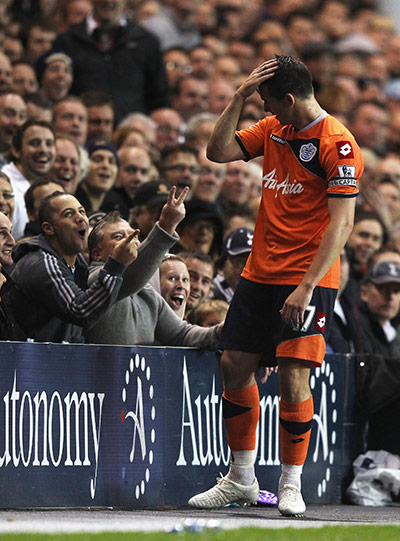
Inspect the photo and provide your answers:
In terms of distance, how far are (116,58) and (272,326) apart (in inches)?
274

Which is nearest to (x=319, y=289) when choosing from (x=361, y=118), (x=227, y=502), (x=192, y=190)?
(x=227, y=502)

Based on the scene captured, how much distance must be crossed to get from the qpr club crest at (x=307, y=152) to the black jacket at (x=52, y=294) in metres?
1.27

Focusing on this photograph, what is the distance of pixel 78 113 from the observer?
1227cm

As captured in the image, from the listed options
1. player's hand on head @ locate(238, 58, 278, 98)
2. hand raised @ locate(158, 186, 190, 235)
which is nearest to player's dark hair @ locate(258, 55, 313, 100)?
player's hand on head @ locate(238, 58, 278, 98)

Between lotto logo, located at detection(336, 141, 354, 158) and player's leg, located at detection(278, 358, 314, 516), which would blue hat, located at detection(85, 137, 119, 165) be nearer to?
lotto logo, located at detection(336, 141, 354, 158)

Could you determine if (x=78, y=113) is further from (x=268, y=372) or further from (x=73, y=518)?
(x=73, y=518)

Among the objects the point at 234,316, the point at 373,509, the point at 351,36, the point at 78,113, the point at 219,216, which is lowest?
the point at 373,509

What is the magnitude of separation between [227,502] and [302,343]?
3.76 feet

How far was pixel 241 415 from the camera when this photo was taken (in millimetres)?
7941

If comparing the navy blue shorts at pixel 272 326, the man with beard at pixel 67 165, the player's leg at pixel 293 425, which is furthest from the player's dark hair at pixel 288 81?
the man with beard at pixel 67 165

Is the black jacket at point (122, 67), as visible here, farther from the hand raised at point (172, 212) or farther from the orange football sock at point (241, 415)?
the orange football sock at point (241, 415)

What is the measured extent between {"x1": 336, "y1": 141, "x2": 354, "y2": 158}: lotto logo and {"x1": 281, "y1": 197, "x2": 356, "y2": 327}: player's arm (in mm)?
250

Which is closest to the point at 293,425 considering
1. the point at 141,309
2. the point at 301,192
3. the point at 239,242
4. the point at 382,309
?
the point at 301,192

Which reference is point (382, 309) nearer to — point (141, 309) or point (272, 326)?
point (141, 309)
